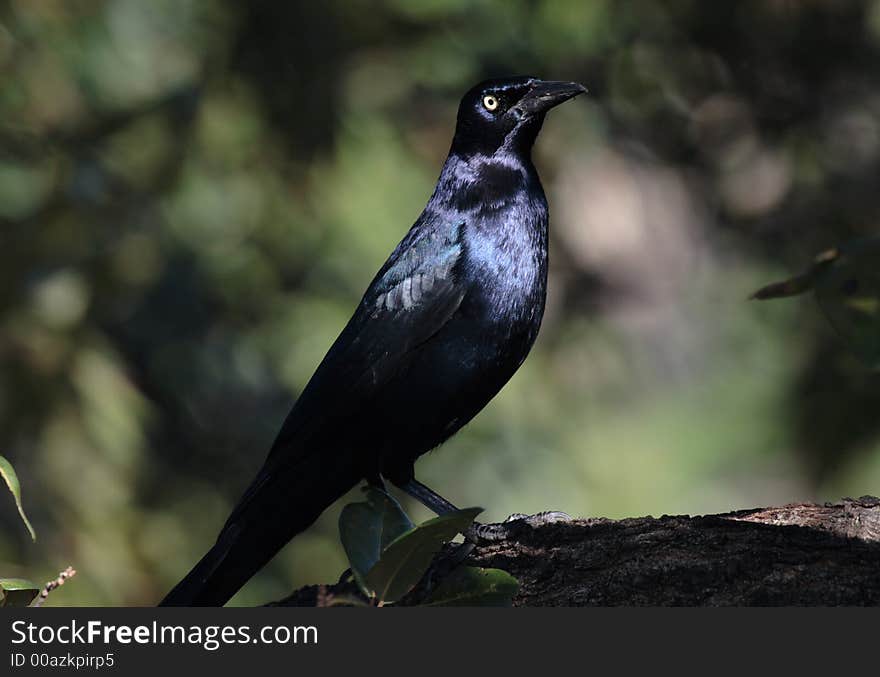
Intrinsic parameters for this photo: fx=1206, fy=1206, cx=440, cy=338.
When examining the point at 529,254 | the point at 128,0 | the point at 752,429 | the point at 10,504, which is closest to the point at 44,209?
the point at 128,0

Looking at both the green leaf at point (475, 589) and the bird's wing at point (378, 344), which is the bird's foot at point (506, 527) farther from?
the green leaf at point (475, 589)

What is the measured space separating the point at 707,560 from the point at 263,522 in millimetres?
1418

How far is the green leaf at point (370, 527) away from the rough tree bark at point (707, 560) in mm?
304

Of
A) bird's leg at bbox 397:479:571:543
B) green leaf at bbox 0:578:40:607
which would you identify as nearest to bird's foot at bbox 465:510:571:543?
bird's leg at bbox 397:479:571:543

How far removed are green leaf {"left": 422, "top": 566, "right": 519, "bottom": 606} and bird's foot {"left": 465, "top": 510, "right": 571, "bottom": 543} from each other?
3.16 feet

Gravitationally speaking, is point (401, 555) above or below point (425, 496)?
below

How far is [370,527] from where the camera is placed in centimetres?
225

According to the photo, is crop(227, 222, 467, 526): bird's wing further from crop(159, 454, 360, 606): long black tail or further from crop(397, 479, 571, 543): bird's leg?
crop(397, 479, 571, 543): bird's leg

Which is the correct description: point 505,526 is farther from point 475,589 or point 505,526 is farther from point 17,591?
point 17,591

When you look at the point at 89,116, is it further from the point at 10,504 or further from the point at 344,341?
the point at 344,341

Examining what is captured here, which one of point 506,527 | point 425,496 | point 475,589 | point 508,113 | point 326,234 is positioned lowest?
point 475,589

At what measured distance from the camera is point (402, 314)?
3.69 meters

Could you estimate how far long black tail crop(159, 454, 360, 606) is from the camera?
10.9ft

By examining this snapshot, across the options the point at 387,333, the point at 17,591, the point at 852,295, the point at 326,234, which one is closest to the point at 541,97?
the point at 387,333
